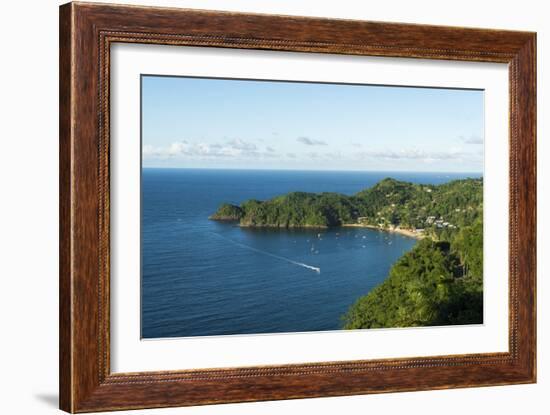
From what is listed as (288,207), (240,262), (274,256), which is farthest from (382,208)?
(240,262)

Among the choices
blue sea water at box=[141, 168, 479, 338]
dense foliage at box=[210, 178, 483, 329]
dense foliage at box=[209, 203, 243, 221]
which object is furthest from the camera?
dense foliage at box=[210, 178, 483, 329]

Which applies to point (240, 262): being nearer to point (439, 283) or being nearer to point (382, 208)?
point (382, 208)

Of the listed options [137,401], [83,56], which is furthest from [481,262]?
[83,56]

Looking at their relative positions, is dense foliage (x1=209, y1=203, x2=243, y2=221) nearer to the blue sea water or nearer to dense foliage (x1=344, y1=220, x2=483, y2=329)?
the blue sea water

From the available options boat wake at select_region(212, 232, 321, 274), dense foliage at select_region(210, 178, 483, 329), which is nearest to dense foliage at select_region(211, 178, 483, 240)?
dense foliage at select_region(210, 178, 483, 329)

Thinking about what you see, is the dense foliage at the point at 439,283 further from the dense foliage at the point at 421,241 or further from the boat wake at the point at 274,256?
the boat wake at the point at 274,256
